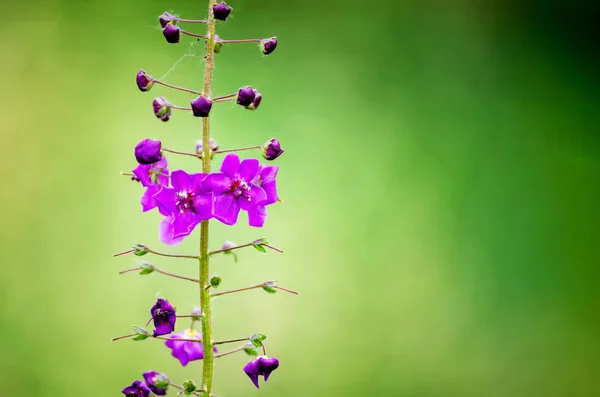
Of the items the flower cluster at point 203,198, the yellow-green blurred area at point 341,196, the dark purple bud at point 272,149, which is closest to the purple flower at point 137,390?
the flower cluster at point 203,198

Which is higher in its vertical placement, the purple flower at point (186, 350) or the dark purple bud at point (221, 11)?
the dark purple bud at point (221, 11)

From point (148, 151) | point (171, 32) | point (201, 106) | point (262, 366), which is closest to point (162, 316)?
point (262, 366)

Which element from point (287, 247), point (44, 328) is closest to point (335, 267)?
point (287, 247)

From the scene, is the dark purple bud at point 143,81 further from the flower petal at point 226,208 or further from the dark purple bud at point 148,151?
the flower petal at point 226,208

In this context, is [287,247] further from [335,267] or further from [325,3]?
[325,3]

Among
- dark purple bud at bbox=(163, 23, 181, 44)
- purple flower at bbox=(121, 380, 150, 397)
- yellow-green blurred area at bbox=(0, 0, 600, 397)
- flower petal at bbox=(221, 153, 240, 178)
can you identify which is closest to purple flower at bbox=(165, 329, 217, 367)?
purple flower at bbox=(121, 380, 150, 397)

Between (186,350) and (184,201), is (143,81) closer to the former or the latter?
(184,201)

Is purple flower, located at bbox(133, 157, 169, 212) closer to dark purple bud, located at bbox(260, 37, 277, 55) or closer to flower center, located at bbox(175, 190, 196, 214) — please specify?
flower center, located at bbox(175, 190, 196, 214)
